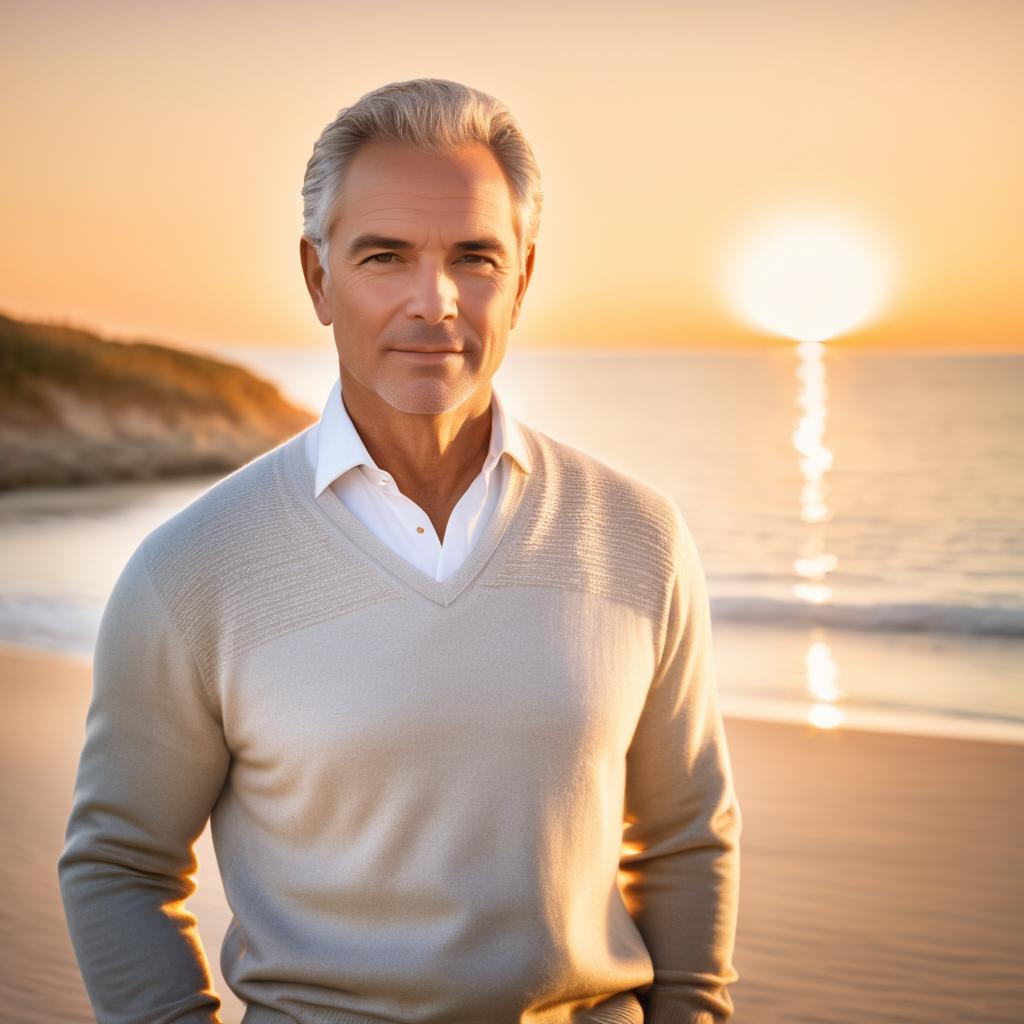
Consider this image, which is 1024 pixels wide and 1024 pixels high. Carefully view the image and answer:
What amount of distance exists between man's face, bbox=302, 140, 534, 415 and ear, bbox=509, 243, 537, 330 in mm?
87

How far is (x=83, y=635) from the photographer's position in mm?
9023

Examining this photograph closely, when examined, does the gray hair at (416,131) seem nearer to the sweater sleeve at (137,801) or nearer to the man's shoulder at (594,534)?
the man's shoulder at (594,534)

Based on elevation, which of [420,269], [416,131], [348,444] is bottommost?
[348,444]

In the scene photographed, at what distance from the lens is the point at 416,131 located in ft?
5.18

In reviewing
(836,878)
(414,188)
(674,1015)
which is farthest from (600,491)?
(836,878)

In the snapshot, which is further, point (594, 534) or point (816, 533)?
point (816, 533)

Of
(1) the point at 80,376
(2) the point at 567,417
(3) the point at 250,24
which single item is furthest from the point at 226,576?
(2) the point at 567,417

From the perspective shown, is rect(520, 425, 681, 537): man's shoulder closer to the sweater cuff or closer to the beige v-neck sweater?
the beige v-neck sweater

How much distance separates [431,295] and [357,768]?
1.90 ft

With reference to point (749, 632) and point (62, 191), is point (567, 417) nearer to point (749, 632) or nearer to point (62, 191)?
point (62, 191)

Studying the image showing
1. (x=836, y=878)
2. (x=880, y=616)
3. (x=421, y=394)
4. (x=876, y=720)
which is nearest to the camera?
(x=421, y=394)

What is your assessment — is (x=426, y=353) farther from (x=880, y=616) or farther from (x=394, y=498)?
(x=880, y=616)

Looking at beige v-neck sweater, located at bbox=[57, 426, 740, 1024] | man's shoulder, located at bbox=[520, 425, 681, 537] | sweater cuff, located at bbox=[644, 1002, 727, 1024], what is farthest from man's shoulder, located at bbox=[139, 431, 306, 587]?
sweater cuff, located at bbox=[644, 1002, 727, 1024]

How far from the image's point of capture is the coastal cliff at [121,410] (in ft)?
65.5
